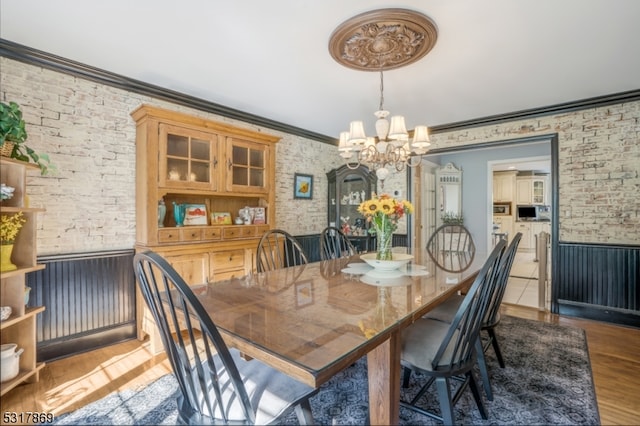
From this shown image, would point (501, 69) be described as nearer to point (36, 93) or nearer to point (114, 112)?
point (114, 112)

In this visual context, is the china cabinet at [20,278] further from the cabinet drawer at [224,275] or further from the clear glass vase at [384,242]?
the clear glass vase at [384,242]

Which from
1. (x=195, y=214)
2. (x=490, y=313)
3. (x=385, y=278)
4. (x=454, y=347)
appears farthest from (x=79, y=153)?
(x=490, y=313)

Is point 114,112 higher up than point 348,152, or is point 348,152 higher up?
point 114,112

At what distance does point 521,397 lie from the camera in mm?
1901

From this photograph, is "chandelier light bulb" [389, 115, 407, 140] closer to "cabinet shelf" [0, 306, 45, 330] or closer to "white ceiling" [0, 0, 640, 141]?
"white ceiling" [0, 0, 640, 141]

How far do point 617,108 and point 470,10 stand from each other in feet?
8.62

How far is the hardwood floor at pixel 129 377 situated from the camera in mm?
1841

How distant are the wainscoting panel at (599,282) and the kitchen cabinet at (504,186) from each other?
4815 millimetres

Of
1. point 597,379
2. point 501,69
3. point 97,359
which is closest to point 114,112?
point 97,359

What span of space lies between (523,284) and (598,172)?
2337 millimetres

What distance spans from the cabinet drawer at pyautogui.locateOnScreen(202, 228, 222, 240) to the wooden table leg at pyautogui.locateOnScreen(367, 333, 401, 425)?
7.31ft

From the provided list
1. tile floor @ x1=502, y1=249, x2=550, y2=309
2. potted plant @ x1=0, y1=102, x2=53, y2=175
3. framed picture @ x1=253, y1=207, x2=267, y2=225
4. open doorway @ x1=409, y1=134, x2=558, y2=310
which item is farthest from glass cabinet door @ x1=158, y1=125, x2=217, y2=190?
tile floor @ x1=502, y1=249, x2=550, y2=309

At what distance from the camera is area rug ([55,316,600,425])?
1.70 meters

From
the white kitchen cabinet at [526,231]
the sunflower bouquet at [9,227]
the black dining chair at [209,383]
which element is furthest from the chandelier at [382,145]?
the white kitchen cabinet at [526,231]
